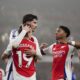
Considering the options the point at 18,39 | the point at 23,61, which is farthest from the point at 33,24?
the point at 23,61

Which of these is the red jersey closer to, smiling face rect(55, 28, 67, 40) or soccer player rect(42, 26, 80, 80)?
soccer player rect(42, 26, 80, 80)

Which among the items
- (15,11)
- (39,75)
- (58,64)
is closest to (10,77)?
(58,64)

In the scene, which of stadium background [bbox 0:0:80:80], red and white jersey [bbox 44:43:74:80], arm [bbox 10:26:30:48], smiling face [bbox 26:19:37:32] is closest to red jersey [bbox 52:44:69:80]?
red and white jersey [bbox 44:43:74:80]

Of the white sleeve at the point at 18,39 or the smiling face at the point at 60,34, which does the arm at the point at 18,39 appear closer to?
the white sleeve at the point at 18,39

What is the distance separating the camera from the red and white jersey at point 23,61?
23.7 ft

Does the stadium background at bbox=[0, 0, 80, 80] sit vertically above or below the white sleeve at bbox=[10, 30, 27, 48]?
below

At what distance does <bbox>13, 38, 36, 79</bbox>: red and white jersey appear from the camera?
285 inches

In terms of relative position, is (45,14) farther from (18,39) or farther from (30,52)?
(18,39)

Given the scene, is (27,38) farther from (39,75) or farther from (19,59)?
(39,75)

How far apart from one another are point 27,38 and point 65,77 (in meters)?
1.89

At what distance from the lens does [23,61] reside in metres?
7.26

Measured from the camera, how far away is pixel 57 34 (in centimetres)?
911

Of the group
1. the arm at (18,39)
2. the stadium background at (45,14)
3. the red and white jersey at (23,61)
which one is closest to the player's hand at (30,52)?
the red and white jersey at (23,61)

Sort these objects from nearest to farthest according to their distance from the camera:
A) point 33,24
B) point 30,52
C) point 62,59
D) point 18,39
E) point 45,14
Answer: point 18,39 < point 30,52 < point 33,24 < point 62,59 < point 45,14
